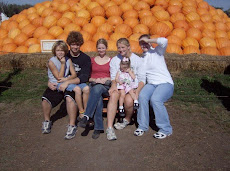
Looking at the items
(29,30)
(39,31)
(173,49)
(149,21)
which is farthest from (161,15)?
(29,30)

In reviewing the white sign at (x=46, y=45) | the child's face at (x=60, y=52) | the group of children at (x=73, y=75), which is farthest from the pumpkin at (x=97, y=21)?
the child's face at (x=60, y=52)

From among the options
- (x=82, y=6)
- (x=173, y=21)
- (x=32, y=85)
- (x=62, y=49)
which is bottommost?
(x=32, y=85)

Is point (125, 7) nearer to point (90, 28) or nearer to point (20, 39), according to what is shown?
point (90, 28)

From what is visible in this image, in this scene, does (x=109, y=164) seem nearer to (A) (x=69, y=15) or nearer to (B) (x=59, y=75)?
(B) (x=59, y=75)

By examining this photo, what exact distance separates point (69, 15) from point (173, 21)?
432 cm

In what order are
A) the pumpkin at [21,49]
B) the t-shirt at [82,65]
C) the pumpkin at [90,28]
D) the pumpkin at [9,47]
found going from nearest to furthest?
the t-shirt at [82,65] → the pumpkin at [90,28] → the pumpkin at [21,49] → the pumpkin at [9,47]

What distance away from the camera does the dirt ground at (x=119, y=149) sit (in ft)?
9.20

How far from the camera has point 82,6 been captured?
1000 cm

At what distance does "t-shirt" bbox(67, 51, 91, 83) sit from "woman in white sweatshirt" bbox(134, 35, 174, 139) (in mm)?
972

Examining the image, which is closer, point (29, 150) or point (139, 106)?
point (29, 150)

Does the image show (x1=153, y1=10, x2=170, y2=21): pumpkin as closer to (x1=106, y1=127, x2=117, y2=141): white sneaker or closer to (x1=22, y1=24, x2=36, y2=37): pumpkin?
(x1=22, y1=24, x2=36, y2=37): pumpkin

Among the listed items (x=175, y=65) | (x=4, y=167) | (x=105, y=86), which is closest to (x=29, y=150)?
(x=4, y=167)

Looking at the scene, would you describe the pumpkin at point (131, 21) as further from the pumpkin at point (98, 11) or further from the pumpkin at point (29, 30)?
the pumpkin at point (29, 30)

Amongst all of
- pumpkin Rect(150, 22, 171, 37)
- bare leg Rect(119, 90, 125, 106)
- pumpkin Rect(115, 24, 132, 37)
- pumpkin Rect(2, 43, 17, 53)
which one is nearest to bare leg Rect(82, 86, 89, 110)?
bare leg Rect(119, 90, 125, 106)
